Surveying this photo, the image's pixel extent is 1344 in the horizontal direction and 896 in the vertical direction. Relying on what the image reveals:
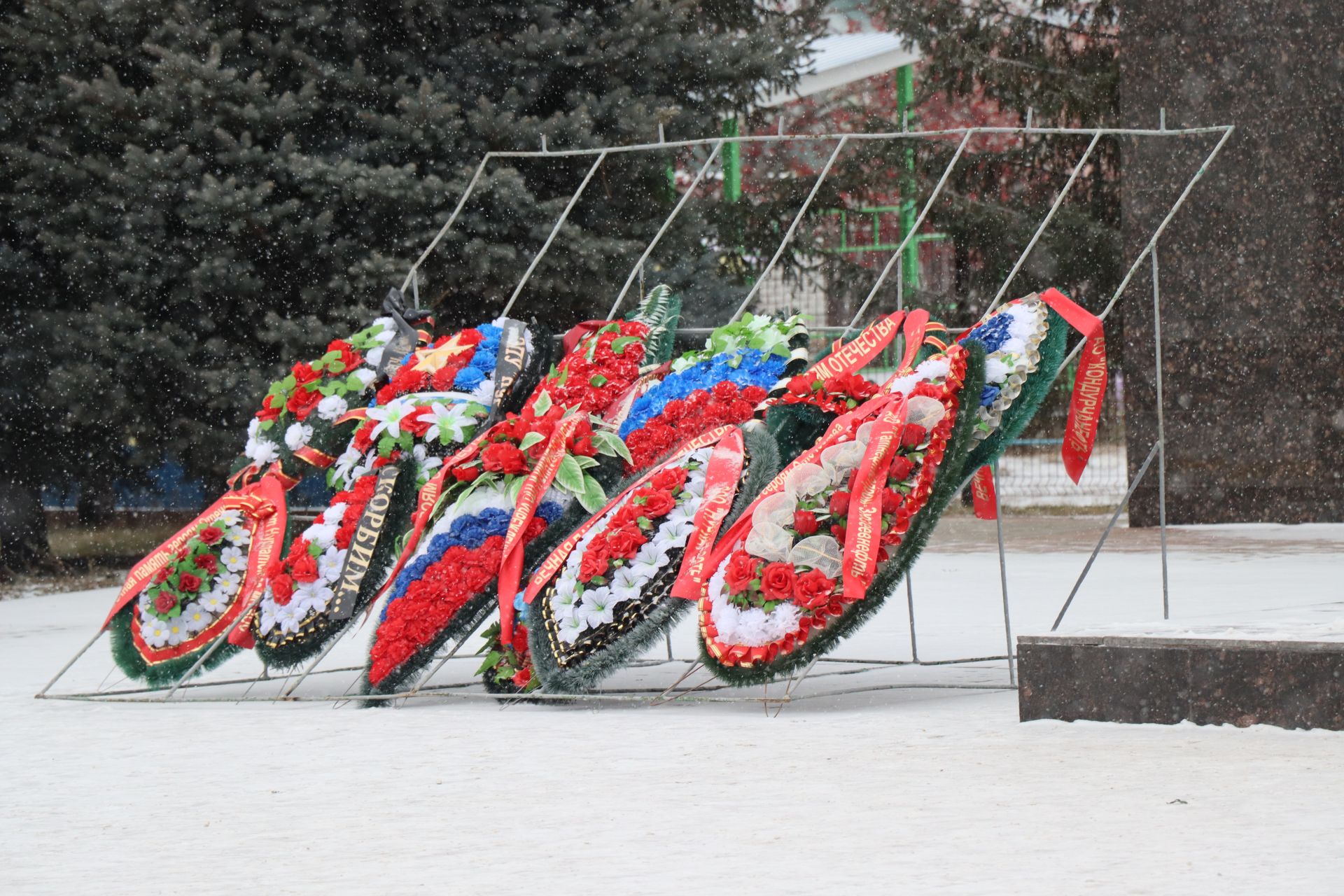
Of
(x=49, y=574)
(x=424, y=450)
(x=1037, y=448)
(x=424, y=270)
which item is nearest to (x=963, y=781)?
(x=424, y=450)

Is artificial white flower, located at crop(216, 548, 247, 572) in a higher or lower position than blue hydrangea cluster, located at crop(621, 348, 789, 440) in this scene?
lower

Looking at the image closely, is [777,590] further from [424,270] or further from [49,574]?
[49,574]

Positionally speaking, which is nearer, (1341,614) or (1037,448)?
(1341,614)

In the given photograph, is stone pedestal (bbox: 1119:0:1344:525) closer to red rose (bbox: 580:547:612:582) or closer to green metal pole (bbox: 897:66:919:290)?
green metal pole (bbox: 897:66:919:290)

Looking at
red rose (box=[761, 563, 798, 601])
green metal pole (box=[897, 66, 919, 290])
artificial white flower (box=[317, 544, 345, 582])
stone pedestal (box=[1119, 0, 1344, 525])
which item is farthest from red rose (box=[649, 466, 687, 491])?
green metal pole (box=[897, 66, 919, 290])

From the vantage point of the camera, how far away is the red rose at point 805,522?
6.11 meters

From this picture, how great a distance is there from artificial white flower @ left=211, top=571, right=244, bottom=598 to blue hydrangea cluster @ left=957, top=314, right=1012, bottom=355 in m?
2.84

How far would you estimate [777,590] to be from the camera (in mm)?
5973

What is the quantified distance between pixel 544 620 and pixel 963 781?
2.00 metres

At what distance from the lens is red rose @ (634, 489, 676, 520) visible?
20.9 feet

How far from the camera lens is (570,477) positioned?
664 centimetres

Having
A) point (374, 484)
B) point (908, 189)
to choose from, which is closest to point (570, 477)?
point (374, 484)

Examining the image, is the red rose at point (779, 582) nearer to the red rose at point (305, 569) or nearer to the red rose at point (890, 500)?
the red rose at point (890, 500)

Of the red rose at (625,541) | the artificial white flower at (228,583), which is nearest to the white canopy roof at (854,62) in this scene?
the artificial white flower at (228,583)
